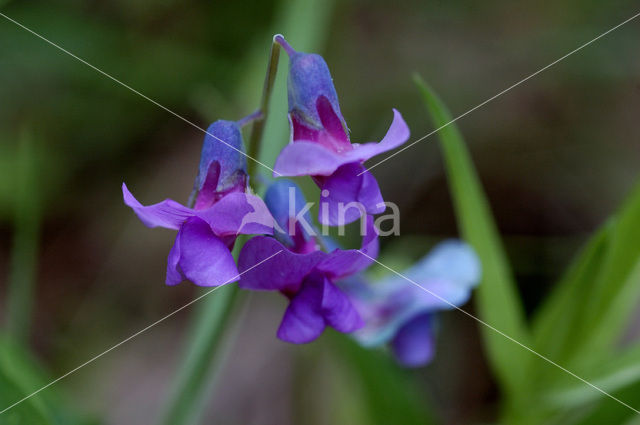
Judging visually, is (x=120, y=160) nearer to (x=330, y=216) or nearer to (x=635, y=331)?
(x=330, y=216)

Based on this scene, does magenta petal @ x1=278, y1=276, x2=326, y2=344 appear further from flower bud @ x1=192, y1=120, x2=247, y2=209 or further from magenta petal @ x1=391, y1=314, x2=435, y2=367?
magenta petal @ x1=391, y1=314, x2=435, y2=367

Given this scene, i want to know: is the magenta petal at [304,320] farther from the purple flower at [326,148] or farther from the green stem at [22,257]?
the green stem at [22,257]

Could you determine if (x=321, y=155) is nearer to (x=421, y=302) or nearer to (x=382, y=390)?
(x=421, y=302)

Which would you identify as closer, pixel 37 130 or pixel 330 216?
pixel 330 216

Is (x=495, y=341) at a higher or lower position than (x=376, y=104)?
lower

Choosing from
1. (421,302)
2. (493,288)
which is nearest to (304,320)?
(421,302)

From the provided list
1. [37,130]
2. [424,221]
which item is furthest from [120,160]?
[424,221]

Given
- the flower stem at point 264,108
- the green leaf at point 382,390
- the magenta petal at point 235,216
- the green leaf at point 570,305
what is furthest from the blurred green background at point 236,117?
the magenta petal at point 235,216
